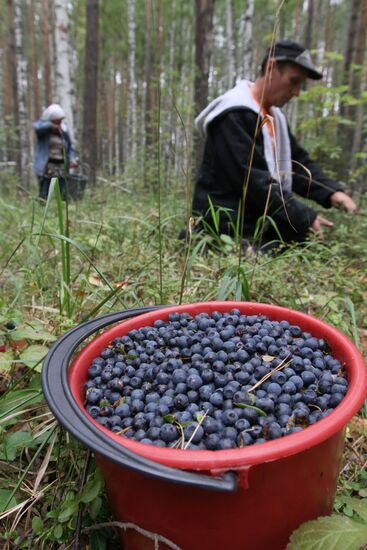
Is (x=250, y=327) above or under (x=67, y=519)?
above

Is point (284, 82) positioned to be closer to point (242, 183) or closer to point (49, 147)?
point (242, 183)

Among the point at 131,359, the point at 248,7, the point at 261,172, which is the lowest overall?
the point at 131,359

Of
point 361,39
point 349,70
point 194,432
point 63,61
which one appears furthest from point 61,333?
point 63,61

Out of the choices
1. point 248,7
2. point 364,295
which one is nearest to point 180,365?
point 364,295

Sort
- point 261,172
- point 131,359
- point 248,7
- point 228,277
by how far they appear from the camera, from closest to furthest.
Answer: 1. point 131,359
2. point 228,277
3. point 261,172
4. point 248,7

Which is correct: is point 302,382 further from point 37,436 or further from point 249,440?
point 37,436

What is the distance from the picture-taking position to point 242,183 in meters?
3.08

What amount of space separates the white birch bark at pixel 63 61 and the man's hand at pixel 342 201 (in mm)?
5187

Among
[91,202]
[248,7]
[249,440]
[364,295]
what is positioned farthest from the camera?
→ [248,7]

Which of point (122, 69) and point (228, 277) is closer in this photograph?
point (228, 277)

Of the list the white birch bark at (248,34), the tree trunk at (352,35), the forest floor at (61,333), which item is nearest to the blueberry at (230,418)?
the forest floor at (61,333)

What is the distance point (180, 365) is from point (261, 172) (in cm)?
215

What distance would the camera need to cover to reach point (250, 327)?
112 cm

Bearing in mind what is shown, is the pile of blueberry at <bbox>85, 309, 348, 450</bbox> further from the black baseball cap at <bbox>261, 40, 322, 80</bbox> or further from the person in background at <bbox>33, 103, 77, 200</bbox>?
the person in background at <bbox>33, 103, 77, 200</bbox>
